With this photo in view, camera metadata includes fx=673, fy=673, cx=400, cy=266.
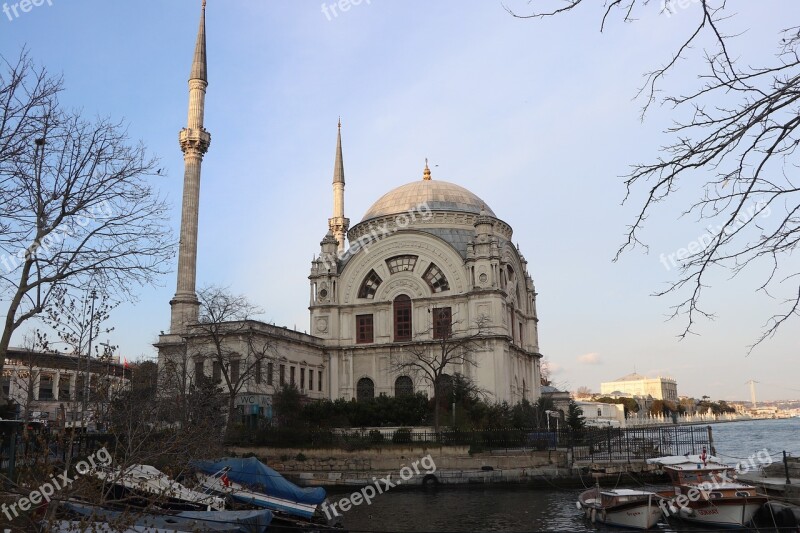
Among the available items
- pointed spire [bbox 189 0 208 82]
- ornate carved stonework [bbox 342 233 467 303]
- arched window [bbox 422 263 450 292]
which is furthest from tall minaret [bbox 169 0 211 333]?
arched window [bbox 422 263 450 292]

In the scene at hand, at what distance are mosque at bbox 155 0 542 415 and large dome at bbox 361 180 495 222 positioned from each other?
846 mm

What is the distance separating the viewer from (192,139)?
50.7 meters

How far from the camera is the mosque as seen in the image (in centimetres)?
4794

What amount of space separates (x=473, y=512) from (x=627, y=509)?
17.5 ft

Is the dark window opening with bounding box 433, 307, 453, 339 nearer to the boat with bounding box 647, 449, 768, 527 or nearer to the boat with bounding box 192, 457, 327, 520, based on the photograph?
the boat with bounding box 647, 449, 768, 527

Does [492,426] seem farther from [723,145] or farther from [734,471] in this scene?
[723,145]

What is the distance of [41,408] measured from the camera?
62.4 metres

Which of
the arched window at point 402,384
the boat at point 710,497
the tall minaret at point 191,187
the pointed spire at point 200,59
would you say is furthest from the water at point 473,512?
the pointed spire at point 200,59

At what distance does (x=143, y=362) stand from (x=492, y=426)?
2918cm

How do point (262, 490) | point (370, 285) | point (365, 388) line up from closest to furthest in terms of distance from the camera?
point (262, 490) → point (365, 388) → point (370, 285)

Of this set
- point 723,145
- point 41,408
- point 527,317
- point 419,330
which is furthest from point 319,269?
point 723,145

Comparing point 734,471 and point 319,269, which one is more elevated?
point 319,269

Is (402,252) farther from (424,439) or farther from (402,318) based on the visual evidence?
(424,439)

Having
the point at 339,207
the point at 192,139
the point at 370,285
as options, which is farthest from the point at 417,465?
the point at 339,207
